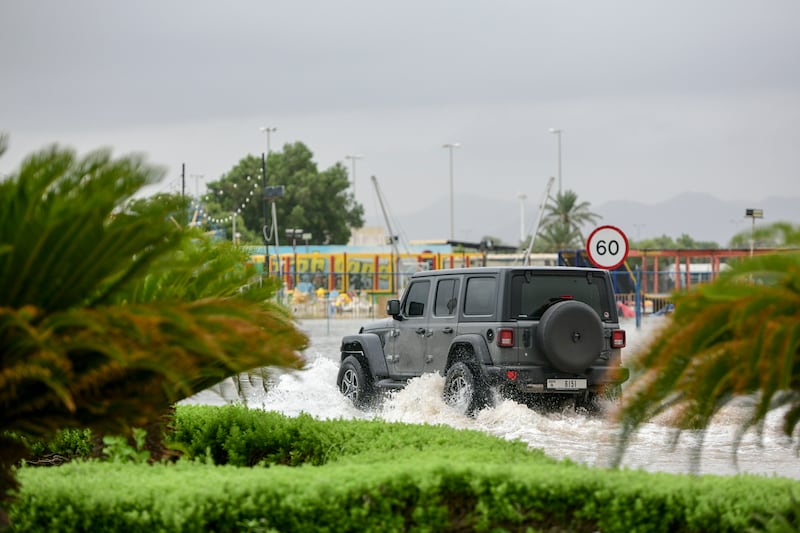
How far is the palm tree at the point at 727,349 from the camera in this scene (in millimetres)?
5086

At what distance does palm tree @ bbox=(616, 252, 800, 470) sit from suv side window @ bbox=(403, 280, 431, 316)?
1058 cm

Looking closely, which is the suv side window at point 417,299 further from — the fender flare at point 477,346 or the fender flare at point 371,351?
the fender flare at point 477,346

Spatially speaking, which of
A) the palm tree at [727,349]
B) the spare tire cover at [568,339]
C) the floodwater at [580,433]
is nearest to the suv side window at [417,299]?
the floodwater at [580,433]

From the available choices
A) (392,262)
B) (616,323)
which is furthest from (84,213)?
(392,262)

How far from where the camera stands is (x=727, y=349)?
17.3 feet

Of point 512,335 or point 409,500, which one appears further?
point 512,335

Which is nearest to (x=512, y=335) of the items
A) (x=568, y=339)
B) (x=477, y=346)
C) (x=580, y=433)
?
(x=477, y=346)

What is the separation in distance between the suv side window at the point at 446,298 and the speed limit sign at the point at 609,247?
5175 mm

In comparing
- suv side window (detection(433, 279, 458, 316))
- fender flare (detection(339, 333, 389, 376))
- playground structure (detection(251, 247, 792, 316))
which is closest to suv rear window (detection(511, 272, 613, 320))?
suv side window (detection(433, 279, 458, 316))

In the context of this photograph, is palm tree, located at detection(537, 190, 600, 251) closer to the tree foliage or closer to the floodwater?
the tree foliage

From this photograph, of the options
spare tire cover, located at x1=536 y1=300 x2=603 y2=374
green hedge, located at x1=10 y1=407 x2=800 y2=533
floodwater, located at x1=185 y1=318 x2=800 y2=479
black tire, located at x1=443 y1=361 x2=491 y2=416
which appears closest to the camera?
green hedge, located at x1=10 y1=407 x2=800 y2=533

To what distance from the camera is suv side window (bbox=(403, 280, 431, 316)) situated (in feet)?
53.1

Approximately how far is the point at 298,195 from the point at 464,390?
112217 millimetres

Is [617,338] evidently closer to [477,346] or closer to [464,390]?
[477,346]
